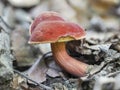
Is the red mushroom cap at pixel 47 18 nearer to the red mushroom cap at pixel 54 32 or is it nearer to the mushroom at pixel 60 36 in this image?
the mushroom at pixel 60 36

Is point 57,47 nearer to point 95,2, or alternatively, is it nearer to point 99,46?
point 99,46

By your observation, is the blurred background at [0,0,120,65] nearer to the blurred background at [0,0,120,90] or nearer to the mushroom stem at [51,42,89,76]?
the blurred background at [0,0,120,90]

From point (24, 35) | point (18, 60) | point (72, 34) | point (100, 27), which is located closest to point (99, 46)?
point (72, 34)

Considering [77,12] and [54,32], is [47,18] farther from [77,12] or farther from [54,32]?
[77,12]

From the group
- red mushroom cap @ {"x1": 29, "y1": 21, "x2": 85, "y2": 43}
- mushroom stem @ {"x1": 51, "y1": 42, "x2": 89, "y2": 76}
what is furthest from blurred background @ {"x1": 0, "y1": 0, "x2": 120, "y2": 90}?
red mushroom cap @ {"x1": 29, "y1": 21, "x2": 85, "y2": 43}

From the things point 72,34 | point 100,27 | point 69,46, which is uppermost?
point 72,34

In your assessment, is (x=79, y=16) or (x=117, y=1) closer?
(x=79, y=16)
